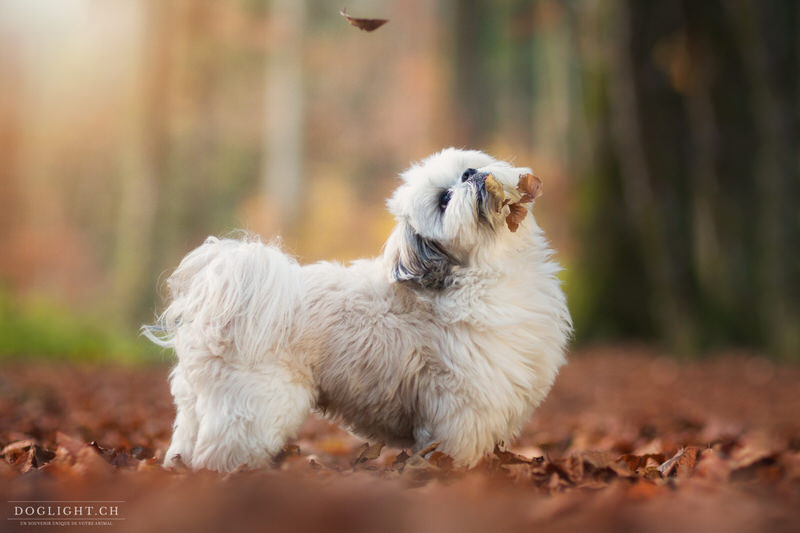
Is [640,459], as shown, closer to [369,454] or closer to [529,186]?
[369,454]

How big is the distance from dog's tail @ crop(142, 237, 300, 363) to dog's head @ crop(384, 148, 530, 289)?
22.2 inches

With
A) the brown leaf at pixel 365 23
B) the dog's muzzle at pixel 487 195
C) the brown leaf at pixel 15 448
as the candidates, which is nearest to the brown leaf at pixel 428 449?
the dog's muzzle at pixel 487 195

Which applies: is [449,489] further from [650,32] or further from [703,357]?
[650,32]

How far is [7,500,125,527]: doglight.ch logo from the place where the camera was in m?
2.53

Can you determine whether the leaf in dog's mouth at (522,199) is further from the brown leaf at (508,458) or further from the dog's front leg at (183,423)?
the dog's front leg at (183,423)

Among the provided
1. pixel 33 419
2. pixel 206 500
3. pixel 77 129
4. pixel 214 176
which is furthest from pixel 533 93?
pixel 206 500

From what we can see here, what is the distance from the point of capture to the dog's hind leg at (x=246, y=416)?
3469 millimetres

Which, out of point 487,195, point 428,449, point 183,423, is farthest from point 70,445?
point 487,195

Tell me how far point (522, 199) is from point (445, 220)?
41cm

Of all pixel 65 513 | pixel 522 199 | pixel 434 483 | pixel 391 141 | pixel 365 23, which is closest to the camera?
pixel 65 513

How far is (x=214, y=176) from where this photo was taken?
3509 centimetres

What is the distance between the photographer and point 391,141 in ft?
119

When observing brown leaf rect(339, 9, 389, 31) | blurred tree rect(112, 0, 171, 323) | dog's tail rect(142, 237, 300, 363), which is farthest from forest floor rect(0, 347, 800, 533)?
blurred tree rect(112, 0, 171, 323)

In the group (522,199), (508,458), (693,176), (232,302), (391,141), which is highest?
(391,141)
